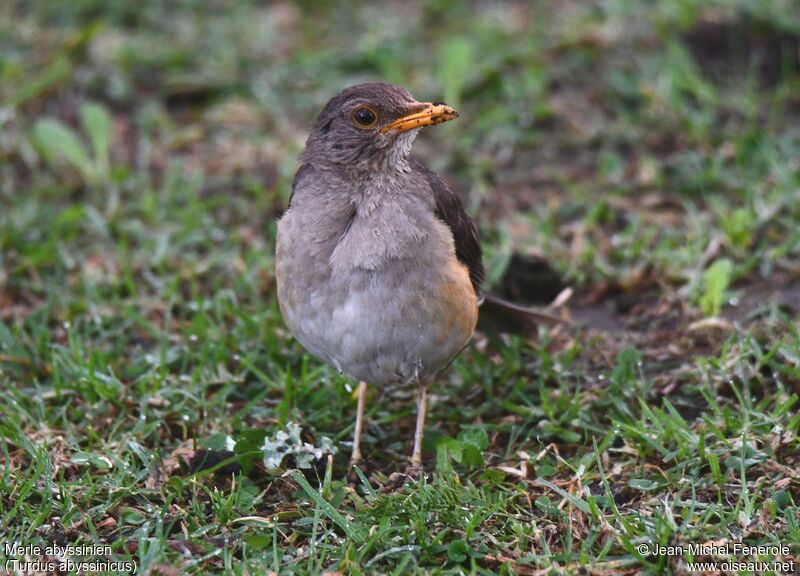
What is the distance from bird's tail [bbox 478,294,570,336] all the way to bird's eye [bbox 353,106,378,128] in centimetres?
120

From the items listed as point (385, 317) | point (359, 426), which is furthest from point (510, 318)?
point (385, 317)

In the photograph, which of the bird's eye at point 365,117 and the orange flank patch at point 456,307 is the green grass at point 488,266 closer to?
the orange flank patch at point 456,307

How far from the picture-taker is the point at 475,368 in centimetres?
587

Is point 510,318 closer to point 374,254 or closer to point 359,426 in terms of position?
point 359,426

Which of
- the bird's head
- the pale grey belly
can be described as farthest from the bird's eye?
the pale grey belly

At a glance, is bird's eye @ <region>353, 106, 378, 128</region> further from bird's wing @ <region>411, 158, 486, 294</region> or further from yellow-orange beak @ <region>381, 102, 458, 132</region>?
bird's wing @ <region>411, 158, 486, 294</region>

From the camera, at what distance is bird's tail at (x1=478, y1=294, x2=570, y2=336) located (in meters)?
5.76

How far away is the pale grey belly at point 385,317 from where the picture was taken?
478 cm

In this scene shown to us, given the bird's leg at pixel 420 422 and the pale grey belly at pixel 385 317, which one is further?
the bird's leg at pixel 420 422

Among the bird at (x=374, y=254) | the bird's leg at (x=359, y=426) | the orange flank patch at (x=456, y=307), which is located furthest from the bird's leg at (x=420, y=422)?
the orange flank patch at (x=456, y=307)

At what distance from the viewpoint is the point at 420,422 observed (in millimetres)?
5250

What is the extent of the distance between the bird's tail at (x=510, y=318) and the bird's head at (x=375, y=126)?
1078 millimetres

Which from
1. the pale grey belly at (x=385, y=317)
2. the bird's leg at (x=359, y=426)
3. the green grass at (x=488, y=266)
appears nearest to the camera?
the green grass at (x=488, y=266)

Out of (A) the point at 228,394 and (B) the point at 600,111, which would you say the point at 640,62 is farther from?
(A) the point at 228,394
